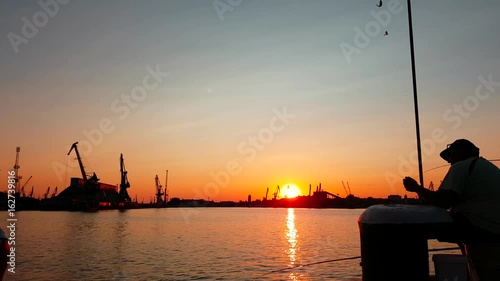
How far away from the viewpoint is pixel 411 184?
5.08 m

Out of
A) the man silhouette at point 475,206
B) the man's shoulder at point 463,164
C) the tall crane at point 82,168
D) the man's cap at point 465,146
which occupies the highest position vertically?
the tall crane at point 82,168

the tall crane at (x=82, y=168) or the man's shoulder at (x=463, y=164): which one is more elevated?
the tall crane at (x=82, y=168)

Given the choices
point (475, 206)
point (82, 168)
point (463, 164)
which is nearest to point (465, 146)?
point (463, 164)

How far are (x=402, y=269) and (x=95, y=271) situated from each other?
97.2 ft

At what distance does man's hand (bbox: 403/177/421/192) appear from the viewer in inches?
199

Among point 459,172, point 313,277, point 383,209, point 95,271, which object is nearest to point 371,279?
point 383,209

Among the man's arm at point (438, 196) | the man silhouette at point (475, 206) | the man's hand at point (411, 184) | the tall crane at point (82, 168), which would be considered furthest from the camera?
the tall crane at point (82, 168)

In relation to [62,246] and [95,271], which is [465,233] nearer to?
[95,271]

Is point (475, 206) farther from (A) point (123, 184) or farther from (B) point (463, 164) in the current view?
(A) point (123, 184)

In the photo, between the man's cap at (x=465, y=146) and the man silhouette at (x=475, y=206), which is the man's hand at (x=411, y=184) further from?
the man's cap at (x=465, y=146)

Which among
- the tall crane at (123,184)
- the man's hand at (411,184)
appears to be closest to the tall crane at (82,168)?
the tall crane at (123,184)

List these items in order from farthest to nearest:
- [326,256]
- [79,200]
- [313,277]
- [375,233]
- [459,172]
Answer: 1. [79,200]
2. [326,256]
3. [313,277]
4. [375,233]
5. [459,172]

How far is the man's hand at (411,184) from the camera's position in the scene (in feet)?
16.6

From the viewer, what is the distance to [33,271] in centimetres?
2900
